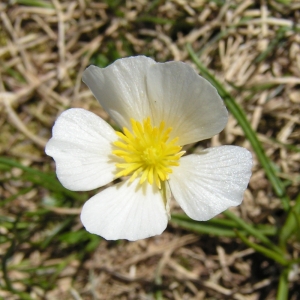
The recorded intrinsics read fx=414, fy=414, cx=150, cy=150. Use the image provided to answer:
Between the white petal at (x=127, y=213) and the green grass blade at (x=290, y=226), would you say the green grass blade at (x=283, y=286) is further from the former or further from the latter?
the white petal at (x=127, y=213)

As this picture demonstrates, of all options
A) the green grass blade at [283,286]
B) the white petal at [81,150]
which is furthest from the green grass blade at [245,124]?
the white petal at [81,150]

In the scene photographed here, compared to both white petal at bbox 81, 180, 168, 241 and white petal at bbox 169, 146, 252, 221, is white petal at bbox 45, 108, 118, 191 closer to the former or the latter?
white petal at bbox 81, 180, 168, 241

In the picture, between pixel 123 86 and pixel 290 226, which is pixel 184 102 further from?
pixel 290 226

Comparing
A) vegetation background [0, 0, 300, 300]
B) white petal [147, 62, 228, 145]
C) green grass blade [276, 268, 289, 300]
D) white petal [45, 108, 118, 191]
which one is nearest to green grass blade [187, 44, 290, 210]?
vegetation background [0, 0, 300, 300]

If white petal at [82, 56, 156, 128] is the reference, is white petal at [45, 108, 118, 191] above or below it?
below

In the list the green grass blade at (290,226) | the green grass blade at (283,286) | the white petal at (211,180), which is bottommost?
the green grass blade at (283,286)

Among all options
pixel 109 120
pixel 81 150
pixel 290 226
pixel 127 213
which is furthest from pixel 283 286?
pixel 109 120

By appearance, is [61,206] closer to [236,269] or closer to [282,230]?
[236,269]
